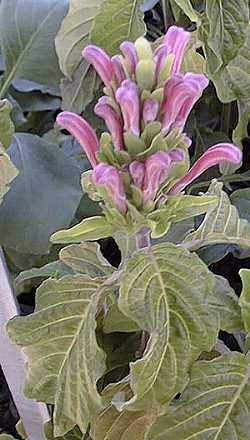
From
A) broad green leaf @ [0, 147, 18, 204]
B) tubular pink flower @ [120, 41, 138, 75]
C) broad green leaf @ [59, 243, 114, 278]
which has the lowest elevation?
broad green leaf @ [59, 243, 114, 278]

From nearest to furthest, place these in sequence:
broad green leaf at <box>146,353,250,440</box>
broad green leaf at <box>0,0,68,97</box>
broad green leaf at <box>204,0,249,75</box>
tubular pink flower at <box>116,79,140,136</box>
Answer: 1. tubular pink flower at <box>116,79,140,136</box>
2. broad green leaf at <box>146,353,250,440</box>
3. broad green leaf at <box>204,0,249,75</box>
4. broad green leaf at <box>0,0,68,97</box>

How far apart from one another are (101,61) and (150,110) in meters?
0.04

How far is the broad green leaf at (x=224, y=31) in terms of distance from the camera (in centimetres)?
70

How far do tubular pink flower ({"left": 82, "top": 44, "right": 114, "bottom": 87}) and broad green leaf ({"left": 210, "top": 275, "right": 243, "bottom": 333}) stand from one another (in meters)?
0.20

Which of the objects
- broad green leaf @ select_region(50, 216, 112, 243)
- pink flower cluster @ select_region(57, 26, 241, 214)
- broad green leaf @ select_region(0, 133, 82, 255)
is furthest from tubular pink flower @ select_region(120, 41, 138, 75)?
broad green leaf @ select_region(0, 133, 82, 255)

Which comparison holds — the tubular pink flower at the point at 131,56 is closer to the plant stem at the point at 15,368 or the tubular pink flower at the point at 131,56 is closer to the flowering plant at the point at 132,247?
the flowering plant at the point at 132,247

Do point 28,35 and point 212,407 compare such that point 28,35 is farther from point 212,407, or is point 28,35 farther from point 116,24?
point 212,407

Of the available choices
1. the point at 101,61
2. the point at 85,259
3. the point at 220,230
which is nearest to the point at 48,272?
the point at 85,259

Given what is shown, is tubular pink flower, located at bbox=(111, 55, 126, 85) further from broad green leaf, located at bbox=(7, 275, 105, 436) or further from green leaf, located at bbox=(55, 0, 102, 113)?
green leaf, located at bbox=(55, 0, 102, 113)

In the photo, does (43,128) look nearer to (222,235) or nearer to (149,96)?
(222,235)

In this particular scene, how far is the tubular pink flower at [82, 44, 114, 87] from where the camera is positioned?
1.55 feet

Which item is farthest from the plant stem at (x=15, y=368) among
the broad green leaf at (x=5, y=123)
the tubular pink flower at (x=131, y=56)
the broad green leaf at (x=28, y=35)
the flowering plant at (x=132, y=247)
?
the broad green leaf at (x=28, y=35)

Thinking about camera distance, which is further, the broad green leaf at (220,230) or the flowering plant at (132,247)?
the broad green leaf at (220,230)

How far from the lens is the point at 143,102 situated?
461mm
